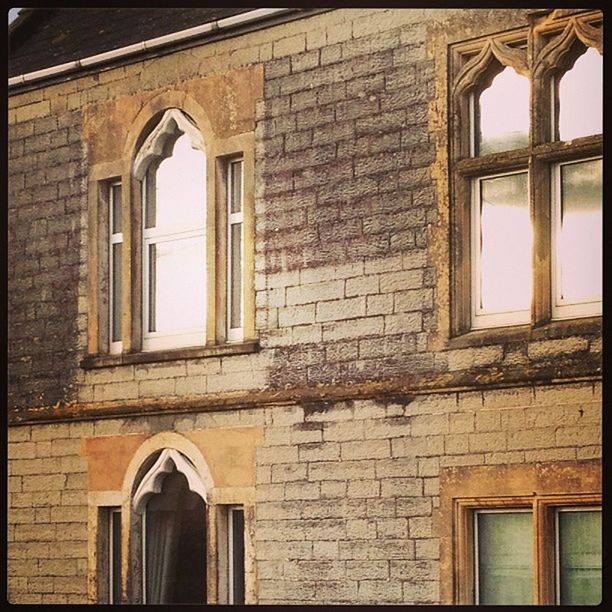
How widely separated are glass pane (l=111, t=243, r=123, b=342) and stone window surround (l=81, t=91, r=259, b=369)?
0.02 m

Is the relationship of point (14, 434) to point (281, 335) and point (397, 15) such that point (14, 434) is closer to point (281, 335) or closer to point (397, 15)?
point (281, 335)

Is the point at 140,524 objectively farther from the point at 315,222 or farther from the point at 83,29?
the point at 83,29

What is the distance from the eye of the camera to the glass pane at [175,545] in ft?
16.4

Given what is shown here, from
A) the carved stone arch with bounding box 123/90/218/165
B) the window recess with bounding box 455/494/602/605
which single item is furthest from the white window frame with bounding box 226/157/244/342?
the window recess with bounding box 455/494/602/605

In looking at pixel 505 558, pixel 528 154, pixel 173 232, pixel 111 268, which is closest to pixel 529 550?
pixel 505 558

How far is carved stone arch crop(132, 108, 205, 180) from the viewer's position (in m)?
5.17

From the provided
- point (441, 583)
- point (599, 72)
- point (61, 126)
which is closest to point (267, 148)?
point (61, 126)

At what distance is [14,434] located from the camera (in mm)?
5230

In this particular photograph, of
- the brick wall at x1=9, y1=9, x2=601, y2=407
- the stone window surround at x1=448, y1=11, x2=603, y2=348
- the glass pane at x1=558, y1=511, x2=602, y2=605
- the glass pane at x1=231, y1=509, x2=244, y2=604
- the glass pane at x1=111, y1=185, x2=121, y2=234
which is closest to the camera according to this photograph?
the glass pane at x1=558, y1=511, x2=602, y2=605

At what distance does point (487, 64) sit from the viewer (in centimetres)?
476

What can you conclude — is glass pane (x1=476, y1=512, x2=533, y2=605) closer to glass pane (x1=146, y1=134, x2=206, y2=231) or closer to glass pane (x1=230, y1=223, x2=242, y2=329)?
glass pane (x1=230, y1=223, x2=242, y2=329)

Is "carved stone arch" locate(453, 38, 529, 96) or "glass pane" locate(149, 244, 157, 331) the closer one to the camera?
"carved stone arch" locate(453, 38, 529, 96)

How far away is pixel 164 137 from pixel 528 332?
1342mm

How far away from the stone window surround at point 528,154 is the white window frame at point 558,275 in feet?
0.04
